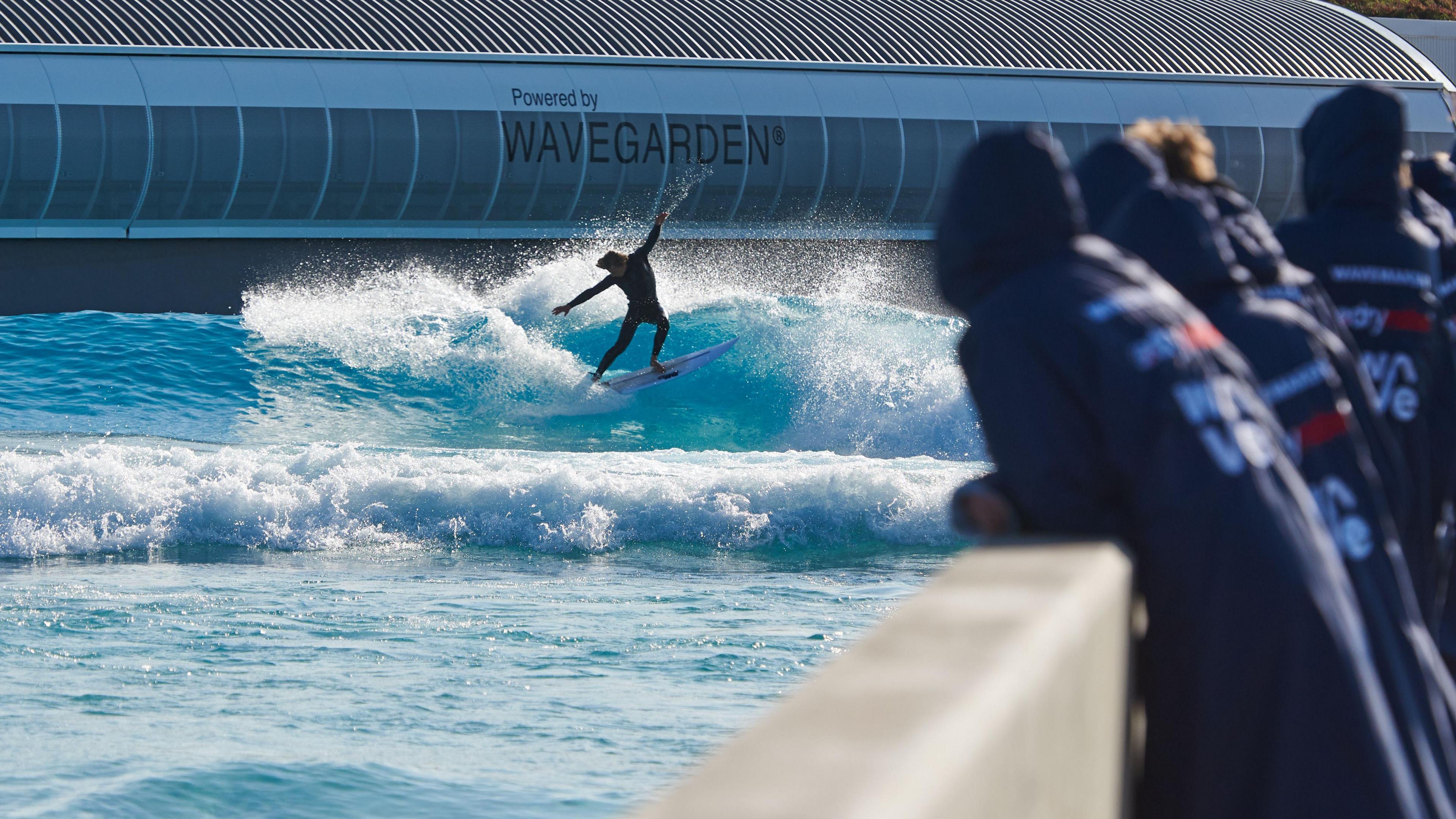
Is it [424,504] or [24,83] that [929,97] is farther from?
[424,504]

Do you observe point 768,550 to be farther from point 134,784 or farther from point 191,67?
point 191,67

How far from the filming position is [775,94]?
24047mm

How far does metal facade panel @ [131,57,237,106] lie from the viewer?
20.7 m

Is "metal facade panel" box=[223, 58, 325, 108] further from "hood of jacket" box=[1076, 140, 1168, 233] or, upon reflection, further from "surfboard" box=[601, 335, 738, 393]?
"hood of jacket" box=[1076, 140, 1168, 233]

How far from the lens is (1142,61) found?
2702 cm

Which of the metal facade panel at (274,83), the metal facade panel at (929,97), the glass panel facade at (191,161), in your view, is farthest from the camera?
the metal facade panel at (929,97)

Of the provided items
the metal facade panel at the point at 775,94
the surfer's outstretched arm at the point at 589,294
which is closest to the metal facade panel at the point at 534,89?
the metal facade panel at the point at 775,94

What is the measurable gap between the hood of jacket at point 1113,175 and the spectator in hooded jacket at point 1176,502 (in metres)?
0.61

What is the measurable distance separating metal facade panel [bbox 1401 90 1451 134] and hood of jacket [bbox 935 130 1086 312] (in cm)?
2823

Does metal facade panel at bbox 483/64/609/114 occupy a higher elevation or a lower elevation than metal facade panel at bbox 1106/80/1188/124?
lower

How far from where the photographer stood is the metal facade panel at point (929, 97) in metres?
24.7

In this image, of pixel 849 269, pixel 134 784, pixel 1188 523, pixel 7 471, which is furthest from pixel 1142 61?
Result: pixel 1188 523

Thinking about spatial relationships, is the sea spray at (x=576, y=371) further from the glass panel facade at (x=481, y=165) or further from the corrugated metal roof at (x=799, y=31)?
the corrugated metal roof at (x=799, y=31)

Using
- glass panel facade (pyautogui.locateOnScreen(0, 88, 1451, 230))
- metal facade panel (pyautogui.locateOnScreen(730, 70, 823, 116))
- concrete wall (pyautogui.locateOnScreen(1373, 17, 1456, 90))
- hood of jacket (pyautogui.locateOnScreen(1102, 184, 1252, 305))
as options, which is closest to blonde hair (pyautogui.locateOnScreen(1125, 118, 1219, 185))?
hood of jacket (pyautogui.locateOnScreen(1102, 184, 1252, 305))
